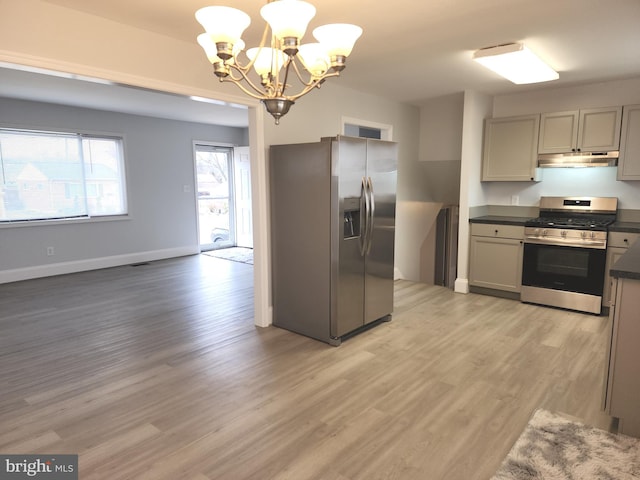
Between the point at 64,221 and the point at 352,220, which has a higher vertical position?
the point at 352,220

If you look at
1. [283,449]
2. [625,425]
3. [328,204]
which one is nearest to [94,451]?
[283,449]

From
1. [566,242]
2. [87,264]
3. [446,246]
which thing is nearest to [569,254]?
[566,242]

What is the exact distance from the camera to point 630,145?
13.8 feet

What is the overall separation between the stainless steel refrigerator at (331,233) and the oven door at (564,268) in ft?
5.83

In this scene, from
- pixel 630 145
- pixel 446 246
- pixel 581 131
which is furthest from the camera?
pixel 446 246

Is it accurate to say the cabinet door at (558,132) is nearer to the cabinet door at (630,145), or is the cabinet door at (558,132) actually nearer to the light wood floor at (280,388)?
the cabinet door at (630,145)

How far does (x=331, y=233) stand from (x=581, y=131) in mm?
3125

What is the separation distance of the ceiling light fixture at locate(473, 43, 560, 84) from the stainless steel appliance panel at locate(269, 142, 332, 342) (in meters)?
1.51

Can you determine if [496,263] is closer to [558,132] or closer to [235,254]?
[558,132]

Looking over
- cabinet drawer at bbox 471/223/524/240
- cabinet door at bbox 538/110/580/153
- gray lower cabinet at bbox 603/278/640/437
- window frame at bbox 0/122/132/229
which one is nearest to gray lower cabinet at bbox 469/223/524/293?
cabinet drawer at bbox 471/223/524/240

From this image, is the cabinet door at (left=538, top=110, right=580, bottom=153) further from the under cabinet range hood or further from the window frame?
the window frame

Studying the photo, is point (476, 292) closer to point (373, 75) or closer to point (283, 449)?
point (373, 75)

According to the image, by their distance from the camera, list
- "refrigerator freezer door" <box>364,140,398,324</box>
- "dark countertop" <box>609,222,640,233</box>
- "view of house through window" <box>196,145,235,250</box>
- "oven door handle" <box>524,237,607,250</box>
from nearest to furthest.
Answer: "refrigerator freezer door" <box>364,140,398,324</box>
"dark countertop" <box>609,222,640,233</box>
"oven door handle" <box>524,237,607,250</box>
"view of house through window" <box>196,145,235,250</box>

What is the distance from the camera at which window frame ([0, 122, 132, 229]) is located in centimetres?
567
